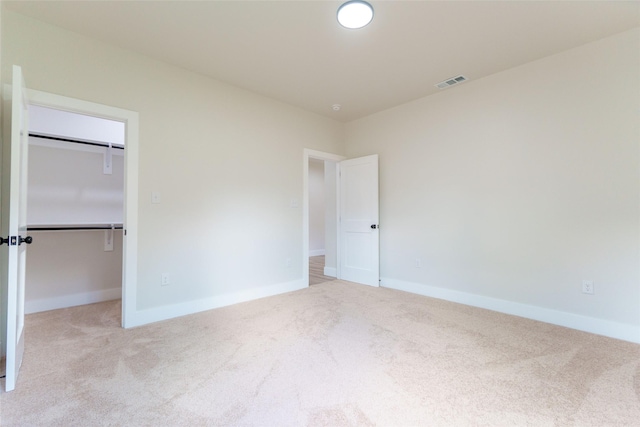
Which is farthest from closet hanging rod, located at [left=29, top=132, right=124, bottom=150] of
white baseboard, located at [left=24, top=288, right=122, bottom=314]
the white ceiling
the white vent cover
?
the white vent cover

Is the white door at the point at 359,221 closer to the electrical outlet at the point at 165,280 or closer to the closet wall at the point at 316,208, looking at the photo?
the electrical outlet at the point at 165,280

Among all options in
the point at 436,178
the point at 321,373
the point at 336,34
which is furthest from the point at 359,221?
the point at 321,373

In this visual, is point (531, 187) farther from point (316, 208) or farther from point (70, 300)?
point (316, 208)

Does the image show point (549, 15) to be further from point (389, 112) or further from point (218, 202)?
point (218, 202)

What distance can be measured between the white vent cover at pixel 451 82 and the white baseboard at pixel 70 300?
477 cm

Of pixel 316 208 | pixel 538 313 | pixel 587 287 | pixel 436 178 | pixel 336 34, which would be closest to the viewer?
pixel 336 34

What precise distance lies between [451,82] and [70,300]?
5.13 m

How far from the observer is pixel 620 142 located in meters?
2.49

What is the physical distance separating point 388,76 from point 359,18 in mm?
1142

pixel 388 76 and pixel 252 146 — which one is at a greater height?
pixel 388 76

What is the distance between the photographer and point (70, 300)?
3295mm

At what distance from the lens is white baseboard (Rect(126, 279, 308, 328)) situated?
2.75 meters

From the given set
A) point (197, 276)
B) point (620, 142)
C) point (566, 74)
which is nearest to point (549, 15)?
point (566, 74)

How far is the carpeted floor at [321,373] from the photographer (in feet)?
4.90
